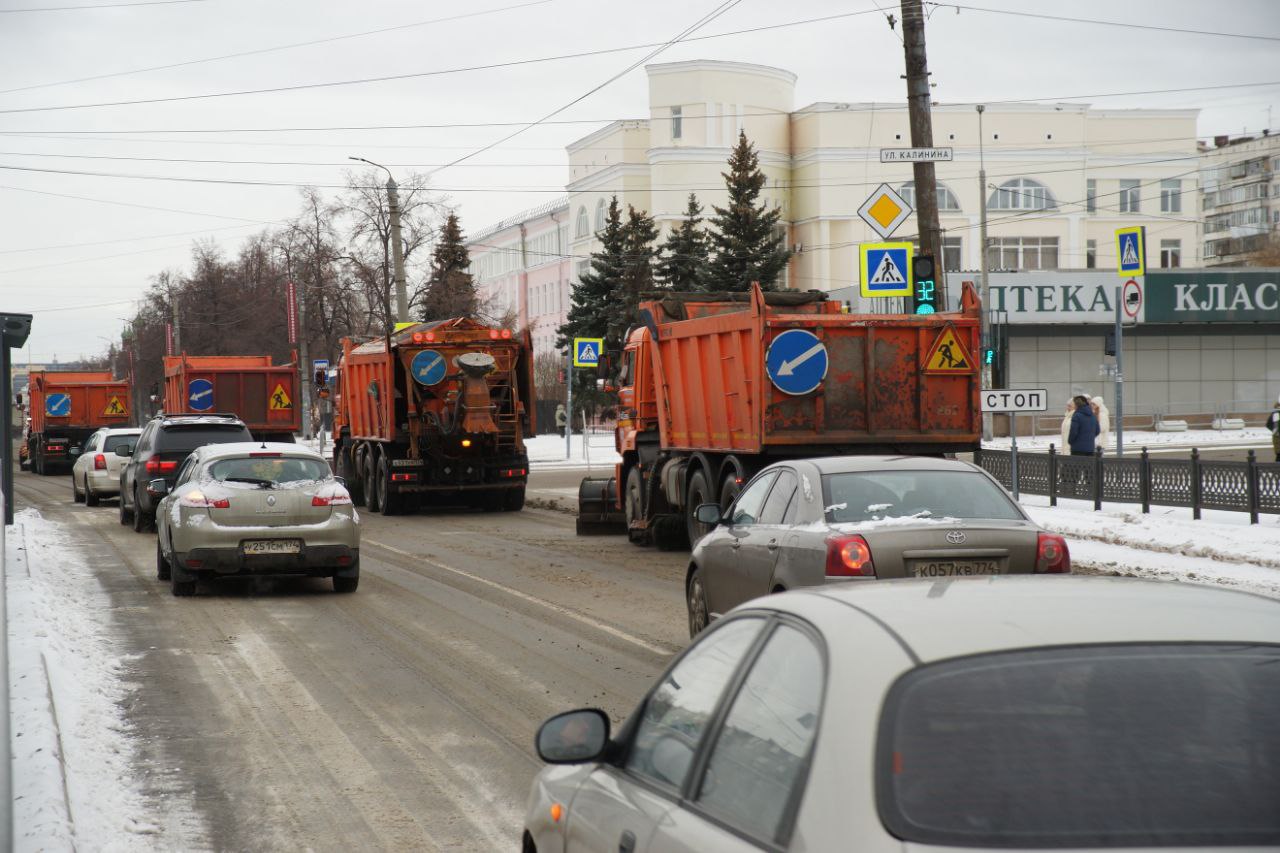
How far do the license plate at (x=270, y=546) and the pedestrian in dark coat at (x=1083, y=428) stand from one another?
563 inches

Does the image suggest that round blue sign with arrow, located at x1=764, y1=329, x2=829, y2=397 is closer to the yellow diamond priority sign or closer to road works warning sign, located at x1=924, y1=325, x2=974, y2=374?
road works warning sign, located at x1=924, y1=325, x2=974, y2=374

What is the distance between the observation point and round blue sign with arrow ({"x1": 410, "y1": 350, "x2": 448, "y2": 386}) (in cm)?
2722

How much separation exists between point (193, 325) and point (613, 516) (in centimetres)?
7482

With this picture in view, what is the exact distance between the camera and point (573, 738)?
13.1ft

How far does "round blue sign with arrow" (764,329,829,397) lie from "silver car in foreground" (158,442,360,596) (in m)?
4.67

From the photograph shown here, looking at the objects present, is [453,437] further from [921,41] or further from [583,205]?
[583,205]

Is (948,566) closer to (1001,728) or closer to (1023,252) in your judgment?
(1001,728)

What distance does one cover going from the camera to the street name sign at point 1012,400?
73.5ft

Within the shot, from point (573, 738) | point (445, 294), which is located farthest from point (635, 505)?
point (445, 294)

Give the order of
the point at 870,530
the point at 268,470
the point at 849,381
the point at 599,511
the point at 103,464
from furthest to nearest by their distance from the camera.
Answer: the point at 103,464 → the point at 599,511 → the point at 849,381 → the point at 268,470 → the point at 870,530

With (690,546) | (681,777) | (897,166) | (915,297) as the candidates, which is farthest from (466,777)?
(897,166)

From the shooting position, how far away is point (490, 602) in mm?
14438

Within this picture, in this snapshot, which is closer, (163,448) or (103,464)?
(163,448)

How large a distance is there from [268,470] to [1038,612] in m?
13.4
